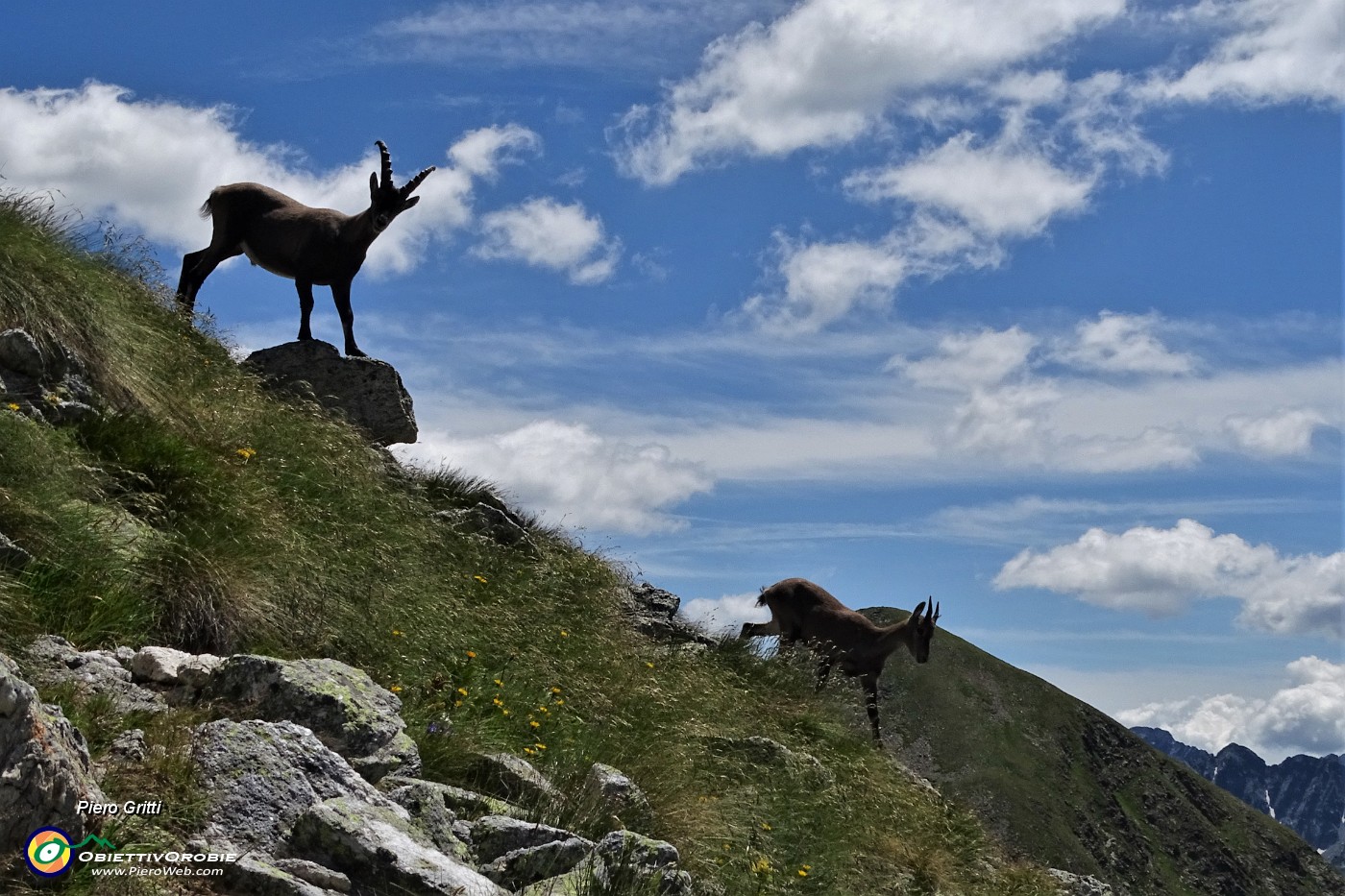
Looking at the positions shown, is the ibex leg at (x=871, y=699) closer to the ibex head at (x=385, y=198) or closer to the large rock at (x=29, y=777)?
the ibex head at (x=385, y=198)

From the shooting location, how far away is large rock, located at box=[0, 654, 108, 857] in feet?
14.1

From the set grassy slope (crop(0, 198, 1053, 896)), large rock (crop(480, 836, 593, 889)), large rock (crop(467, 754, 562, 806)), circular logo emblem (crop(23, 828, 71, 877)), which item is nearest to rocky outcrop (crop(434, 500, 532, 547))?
grassy slope (crop(0, 198, 1053, 896))

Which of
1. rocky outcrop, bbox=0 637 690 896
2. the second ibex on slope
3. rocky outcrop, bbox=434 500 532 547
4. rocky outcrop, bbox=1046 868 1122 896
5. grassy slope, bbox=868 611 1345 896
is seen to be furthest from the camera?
grassy slope, bbox=868 611 1345 896

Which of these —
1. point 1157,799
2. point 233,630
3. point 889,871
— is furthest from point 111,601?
point 1157,799

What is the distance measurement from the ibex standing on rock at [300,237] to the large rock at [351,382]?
0.24 metres

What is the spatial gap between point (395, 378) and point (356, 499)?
4282mm

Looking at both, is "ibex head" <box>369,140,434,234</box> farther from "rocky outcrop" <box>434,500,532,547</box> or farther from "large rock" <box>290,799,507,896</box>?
"large rock" <box>290,799,507,896</box>

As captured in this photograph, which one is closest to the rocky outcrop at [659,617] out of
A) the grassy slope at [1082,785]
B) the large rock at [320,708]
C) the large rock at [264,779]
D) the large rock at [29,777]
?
the large rock at [320,708]

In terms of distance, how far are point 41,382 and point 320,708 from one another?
443cm

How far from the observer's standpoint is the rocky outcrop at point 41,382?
29.2 ft

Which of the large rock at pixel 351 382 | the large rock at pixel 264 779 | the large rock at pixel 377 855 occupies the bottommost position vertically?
the large rock at pixel 377 855

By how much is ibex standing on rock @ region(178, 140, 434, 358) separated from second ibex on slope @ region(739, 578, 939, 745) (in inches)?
328

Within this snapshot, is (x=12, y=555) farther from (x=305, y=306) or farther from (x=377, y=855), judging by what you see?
(x=305, y=306)

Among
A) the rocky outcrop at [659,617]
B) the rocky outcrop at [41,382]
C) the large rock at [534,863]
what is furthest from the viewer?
the rocky outcrop at [659,617]
